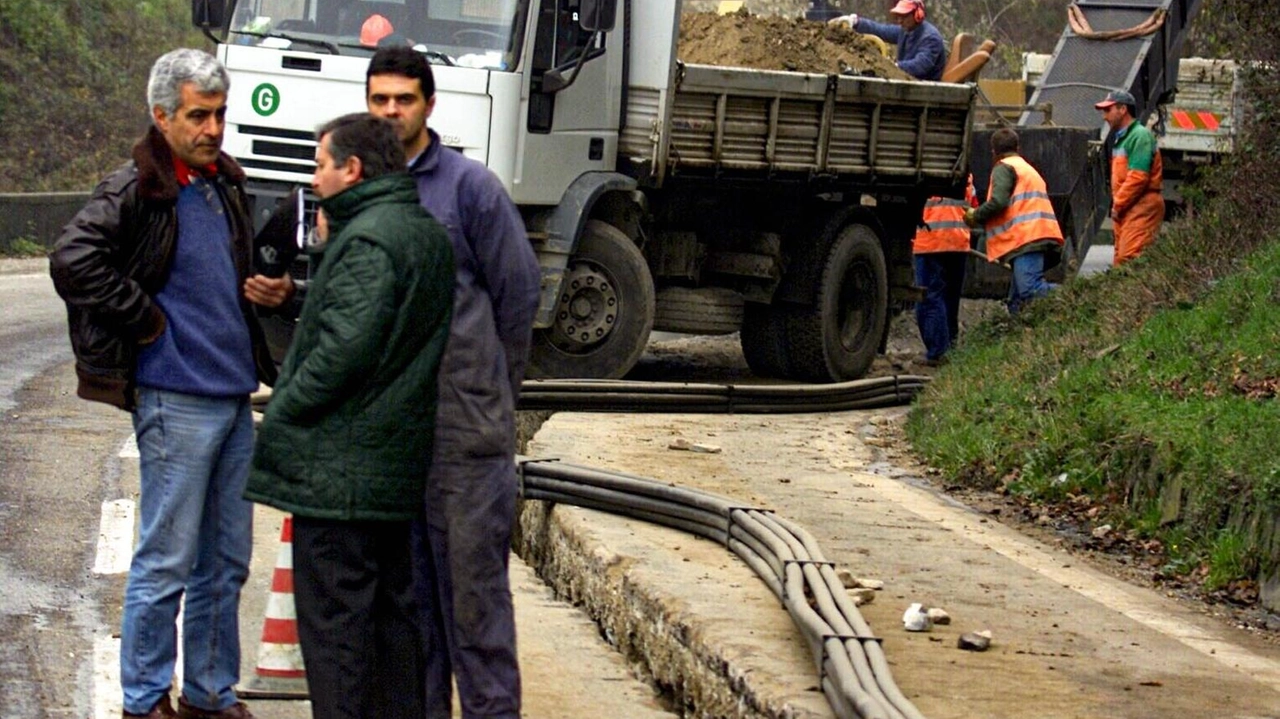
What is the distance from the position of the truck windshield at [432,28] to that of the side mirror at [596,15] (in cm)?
39

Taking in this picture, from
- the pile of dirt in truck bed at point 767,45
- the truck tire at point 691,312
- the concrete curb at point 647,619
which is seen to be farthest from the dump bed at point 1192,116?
the concrete curb at point 647,619

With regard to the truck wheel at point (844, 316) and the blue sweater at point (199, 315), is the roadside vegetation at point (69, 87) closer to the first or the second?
the truck wheel at point (844, 316)

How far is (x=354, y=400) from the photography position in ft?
15.7

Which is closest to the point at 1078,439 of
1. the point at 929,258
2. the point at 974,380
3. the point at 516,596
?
the point at 974,380

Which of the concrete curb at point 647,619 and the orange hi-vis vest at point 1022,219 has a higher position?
the orange hi-vis vest at point 1022,219

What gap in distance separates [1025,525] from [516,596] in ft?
9.53

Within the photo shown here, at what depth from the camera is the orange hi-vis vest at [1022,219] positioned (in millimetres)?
14812

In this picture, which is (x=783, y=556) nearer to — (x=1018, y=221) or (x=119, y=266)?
(x=119, y=266)

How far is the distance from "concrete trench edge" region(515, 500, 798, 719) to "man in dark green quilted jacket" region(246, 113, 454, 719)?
1.29 meters

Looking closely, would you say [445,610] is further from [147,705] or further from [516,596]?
[516,596]

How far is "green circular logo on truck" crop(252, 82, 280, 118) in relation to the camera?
12383 millimetres

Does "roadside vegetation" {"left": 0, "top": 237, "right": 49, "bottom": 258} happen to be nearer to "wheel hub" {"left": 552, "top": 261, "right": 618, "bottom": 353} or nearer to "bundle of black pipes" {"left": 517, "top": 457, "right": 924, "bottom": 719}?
"wheel hub" {"left": 552, "top": 261, "right": 618, "bottom": 353}

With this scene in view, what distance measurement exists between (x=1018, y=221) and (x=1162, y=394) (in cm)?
538

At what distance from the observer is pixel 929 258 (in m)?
16.0
